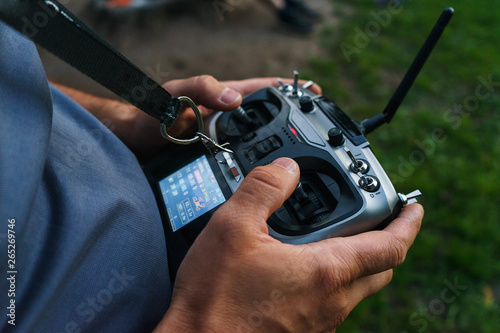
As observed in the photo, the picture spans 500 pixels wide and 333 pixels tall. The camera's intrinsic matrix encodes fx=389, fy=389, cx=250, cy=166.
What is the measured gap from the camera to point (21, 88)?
2.08ft

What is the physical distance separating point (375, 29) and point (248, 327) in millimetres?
2776

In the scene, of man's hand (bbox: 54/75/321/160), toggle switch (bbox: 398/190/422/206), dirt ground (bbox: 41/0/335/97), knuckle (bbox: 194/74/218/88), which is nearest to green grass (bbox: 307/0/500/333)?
dirt ground (bbox: 41/0/335/97)

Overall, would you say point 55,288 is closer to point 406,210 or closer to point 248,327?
point 248,327

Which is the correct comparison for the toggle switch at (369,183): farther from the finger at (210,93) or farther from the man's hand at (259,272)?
the finger at (210,93)

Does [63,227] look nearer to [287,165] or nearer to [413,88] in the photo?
[287,165]

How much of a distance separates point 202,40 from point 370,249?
2505 mm

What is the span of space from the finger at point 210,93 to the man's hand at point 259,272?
1.02 feet

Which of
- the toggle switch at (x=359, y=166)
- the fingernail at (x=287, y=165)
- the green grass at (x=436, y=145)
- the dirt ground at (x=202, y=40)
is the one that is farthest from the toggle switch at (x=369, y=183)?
the dirt ground at (x=202, y=40)

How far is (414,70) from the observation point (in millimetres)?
999

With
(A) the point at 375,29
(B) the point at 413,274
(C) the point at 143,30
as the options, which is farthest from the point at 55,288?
(A) the point at 375,29

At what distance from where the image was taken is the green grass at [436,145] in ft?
5.39

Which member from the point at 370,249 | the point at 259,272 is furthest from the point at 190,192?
the point at 370,249

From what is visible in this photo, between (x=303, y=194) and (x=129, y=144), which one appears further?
(x=129, y=144)

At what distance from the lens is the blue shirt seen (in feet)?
1.91
